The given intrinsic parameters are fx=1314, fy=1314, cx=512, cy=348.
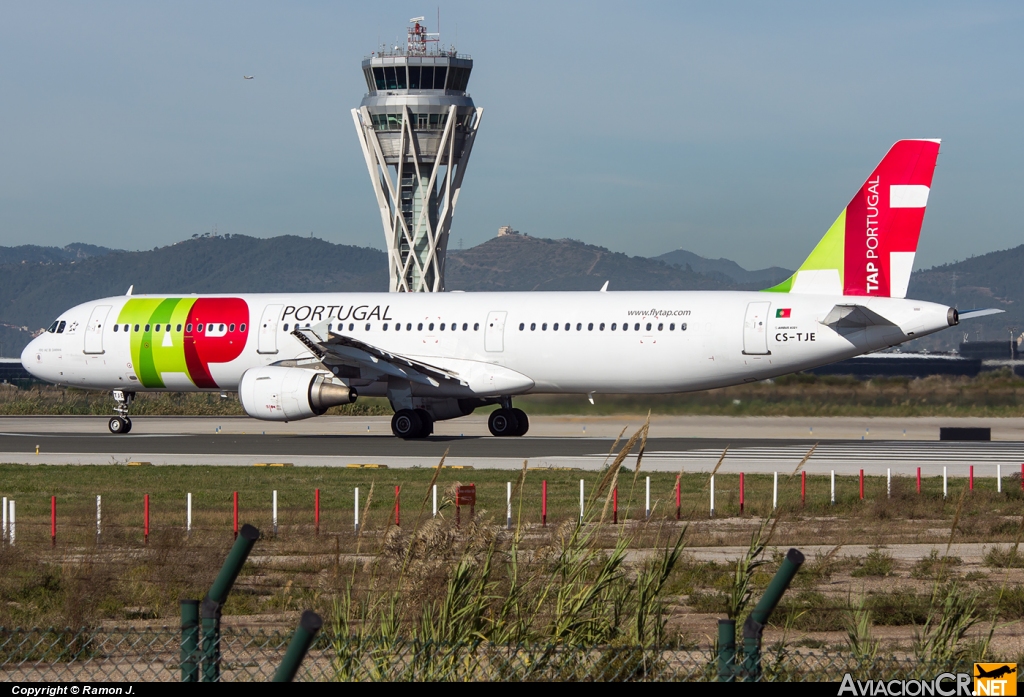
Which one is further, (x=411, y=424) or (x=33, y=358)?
(x=33, y=358)

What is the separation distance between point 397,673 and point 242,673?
87.5 inches

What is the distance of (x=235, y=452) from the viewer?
3497cm

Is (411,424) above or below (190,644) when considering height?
below

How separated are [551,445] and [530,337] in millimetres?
3224

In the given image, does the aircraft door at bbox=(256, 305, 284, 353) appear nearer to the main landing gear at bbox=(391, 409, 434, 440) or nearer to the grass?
the main landing gear at bbox=(391, 409, 434, 440)

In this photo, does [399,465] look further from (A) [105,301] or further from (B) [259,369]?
(A) [105,301]

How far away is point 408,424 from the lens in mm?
38000

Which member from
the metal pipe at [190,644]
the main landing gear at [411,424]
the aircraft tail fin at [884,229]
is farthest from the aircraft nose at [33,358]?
the metal pipe at [190,644]

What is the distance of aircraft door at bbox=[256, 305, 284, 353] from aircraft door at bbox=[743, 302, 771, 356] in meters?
14.1

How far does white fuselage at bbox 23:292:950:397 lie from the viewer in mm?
34094

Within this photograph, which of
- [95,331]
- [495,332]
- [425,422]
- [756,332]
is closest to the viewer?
[756,332]

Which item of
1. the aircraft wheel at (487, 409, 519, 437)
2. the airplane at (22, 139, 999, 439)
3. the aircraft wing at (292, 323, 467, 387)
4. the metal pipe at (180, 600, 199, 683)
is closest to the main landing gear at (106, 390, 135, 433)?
the airplane at (22, 139, 999, 439)

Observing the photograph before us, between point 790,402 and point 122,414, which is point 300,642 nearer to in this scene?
point 790,402

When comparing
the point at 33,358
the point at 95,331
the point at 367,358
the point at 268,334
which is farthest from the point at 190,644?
the point at 33,358
